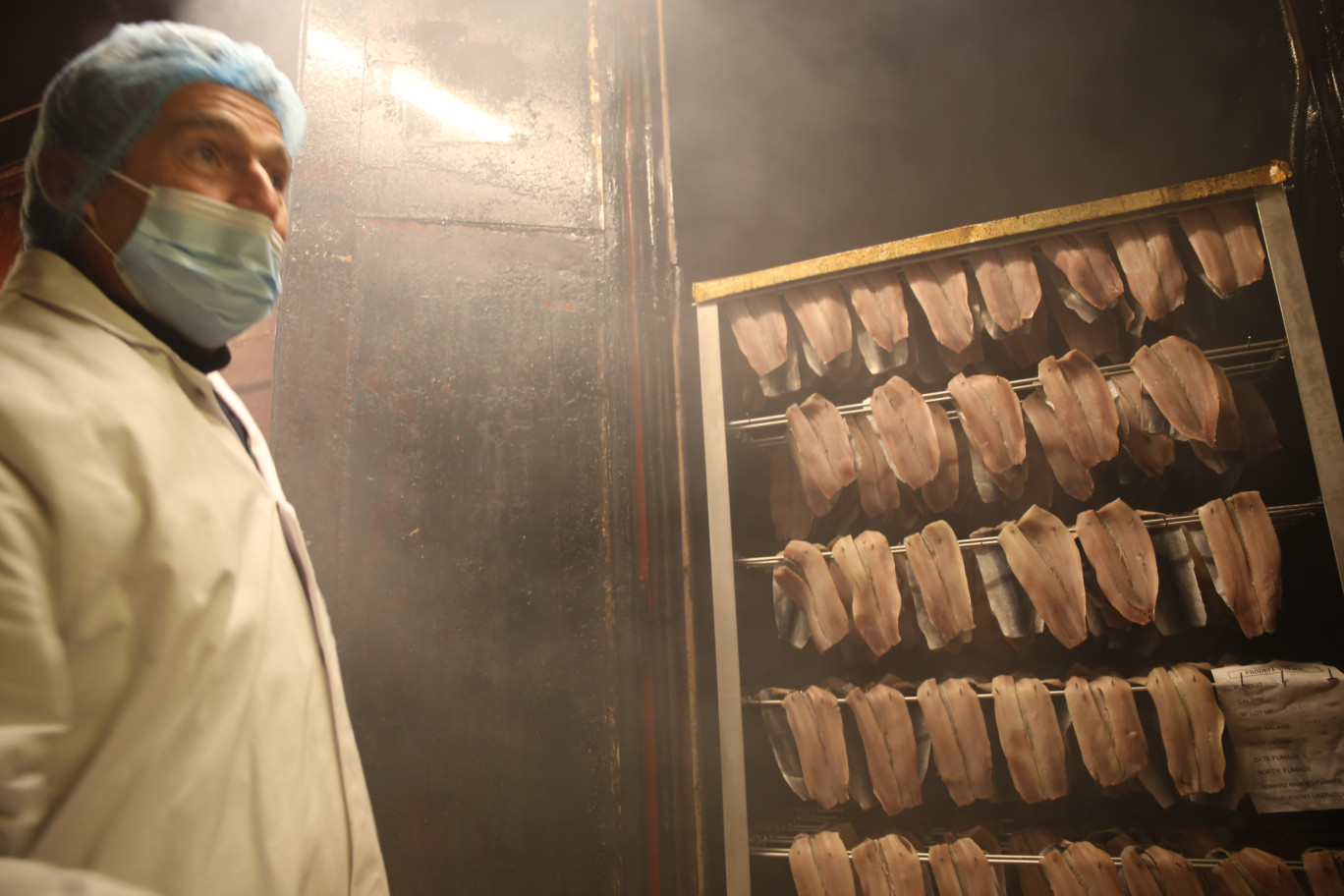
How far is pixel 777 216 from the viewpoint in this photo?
3.08 metres

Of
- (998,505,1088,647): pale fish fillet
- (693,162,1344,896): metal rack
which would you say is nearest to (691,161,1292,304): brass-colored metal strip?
(693,162,1344,896): metal rack

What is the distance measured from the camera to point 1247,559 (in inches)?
73.7

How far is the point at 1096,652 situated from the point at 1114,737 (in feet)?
1.46

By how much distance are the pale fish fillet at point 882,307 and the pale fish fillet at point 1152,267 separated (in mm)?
614

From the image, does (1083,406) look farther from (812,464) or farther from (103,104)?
(103,104)

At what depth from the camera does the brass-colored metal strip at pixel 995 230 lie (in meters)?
1.96

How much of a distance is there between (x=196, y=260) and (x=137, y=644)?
2.13 ft

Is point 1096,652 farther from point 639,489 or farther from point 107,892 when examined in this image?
point 107,892

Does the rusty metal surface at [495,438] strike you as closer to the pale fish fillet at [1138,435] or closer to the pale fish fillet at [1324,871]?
the pale fish fillet at [1138,435]

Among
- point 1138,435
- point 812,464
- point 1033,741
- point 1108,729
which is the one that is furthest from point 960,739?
point 1138,435

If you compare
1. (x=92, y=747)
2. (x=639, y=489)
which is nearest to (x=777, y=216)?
(x=639, y=489)

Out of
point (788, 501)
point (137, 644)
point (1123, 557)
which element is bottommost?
point (137, 644)

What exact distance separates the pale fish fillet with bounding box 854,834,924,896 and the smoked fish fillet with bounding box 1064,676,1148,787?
531 millimetres

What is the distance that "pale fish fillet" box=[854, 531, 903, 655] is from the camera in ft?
6.97
